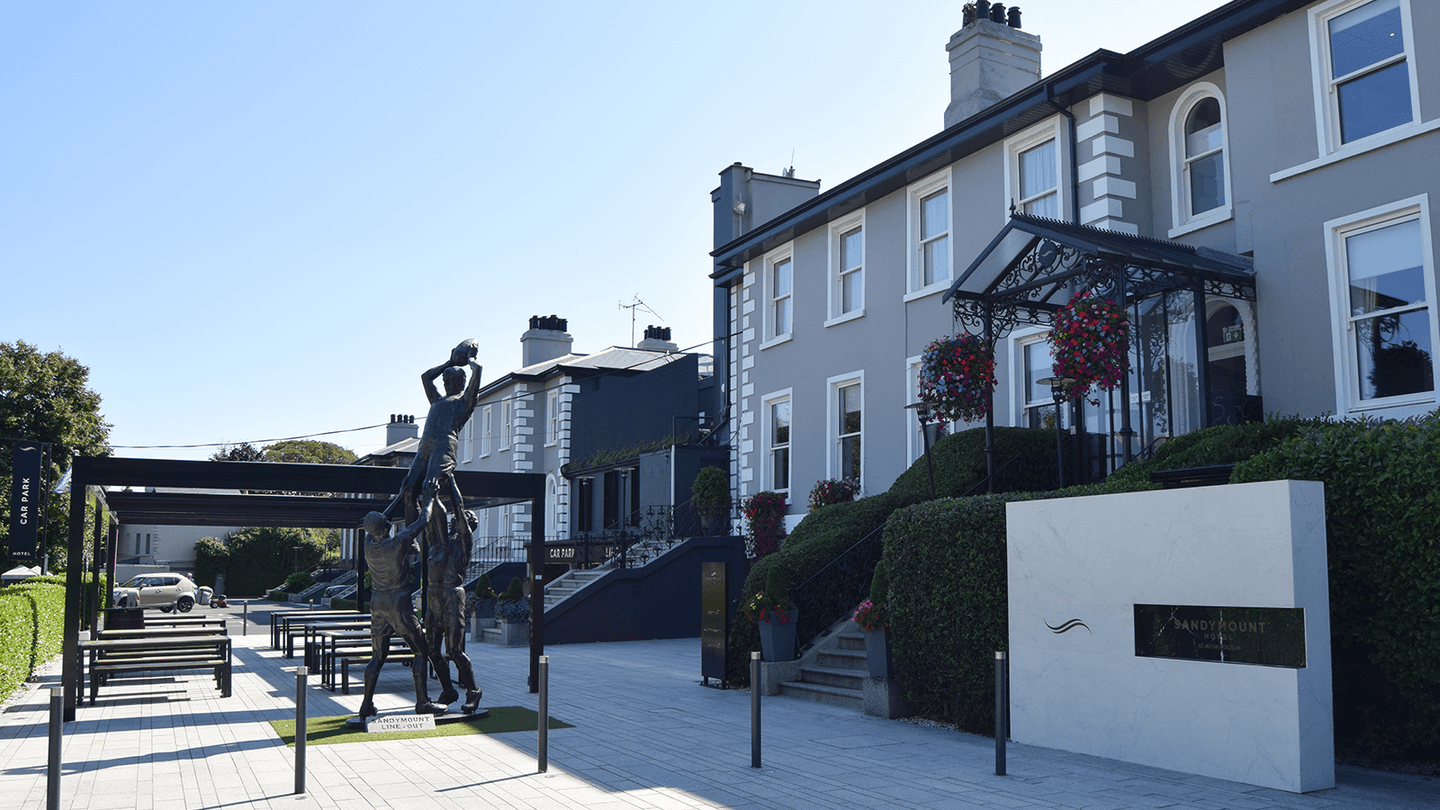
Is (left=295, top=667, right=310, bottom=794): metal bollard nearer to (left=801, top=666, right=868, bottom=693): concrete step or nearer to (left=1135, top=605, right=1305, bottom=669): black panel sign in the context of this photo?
(left=801, top=666, right=868, bottom=693): concrete step

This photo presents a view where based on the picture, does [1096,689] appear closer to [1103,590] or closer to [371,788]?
[1103,590]

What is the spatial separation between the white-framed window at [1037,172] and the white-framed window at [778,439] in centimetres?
685

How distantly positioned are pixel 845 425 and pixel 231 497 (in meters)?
10.7

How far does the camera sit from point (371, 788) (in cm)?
800

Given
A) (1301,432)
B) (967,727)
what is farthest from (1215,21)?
(967,727)

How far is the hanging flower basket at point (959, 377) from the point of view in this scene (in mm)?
14062

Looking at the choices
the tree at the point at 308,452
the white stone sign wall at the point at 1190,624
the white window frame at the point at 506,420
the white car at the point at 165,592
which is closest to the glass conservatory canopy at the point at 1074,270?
the white stone sign wall at the point at 1190,624

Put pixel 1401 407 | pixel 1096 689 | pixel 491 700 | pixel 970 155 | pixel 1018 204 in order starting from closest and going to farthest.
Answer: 1. pixel 1096 689
2. pixel 1401 407
3. pixel 491 700
4. pixel 1018 204
5. pixel 970 155

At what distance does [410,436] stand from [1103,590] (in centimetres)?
5043

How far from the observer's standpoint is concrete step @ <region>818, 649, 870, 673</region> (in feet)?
43.7

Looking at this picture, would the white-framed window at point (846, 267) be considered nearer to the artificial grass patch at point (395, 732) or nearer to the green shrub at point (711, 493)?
the green shrub at point (711, 493)

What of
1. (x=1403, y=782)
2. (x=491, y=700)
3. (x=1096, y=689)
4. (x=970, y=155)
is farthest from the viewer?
(x=970, y=155)

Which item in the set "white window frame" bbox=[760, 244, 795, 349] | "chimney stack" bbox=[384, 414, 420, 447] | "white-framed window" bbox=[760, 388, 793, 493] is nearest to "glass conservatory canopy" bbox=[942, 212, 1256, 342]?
"white-framed window" bbox=[760, 388, 793, 493]

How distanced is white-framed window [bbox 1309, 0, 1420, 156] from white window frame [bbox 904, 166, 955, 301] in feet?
20.6
